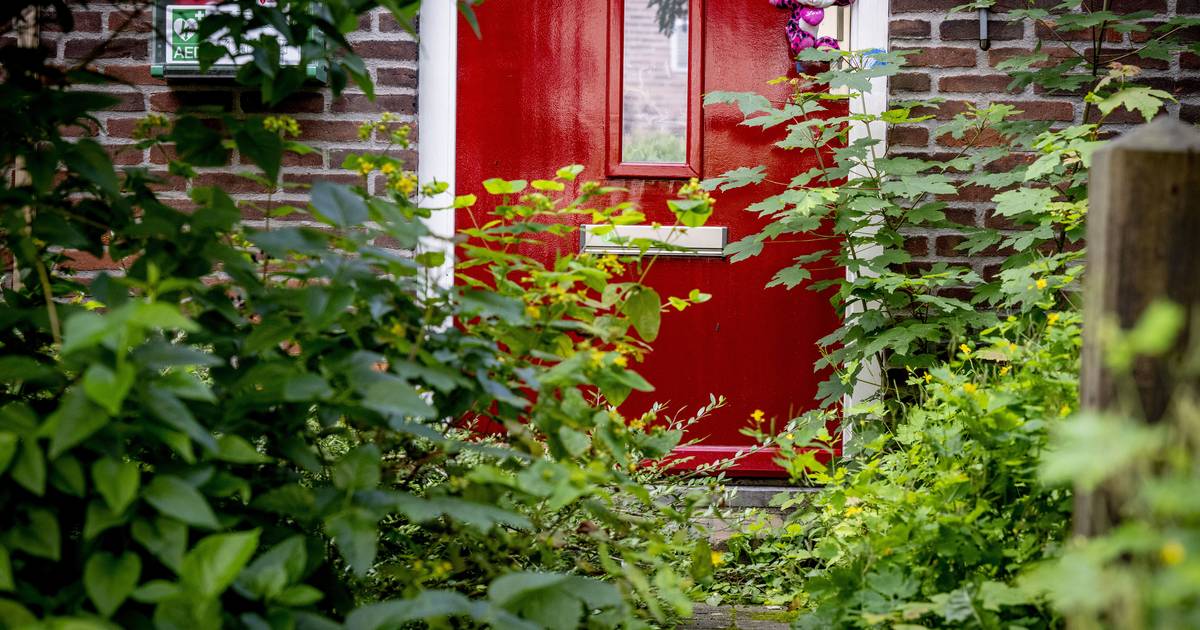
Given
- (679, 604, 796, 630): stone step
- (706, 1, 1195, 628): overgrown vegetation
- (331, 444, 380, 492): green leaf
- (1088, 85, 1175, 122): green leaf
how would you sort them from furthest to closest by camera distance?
1. (1088, 85, 1175, 122): green leaf
2. (679, 604, 796, 630): stone step
3. (706, 1, 1195, 628): overgrown vegetation
4. (331, 444, 380, 492): green leaf

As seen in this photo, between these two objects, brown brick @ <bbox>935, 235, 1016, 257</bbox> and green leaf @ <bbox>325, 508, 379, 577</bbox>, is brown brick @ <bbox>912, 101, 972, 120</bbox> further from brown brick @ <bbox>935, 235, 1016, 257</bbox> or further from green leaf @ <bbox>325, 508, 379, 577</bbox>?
green leaf @ <bbox>325, 508, 379, 577</bbox>

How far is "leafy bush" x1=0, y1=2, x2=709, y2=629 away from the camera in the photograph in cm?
111

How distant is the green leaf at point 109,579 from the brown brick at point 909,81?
270cm

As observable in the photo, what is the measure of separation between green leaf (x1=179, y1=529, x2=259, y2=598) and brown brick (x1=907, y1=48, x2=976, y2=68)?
2.69 meters

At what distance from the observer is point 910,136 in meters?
3.15

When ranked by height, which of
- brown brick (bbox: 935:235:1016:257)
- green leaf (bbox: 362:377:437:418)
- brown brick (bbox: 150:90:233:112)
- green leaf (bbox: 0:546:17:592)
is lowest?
green leaf (bbox: 0:546:17:592)

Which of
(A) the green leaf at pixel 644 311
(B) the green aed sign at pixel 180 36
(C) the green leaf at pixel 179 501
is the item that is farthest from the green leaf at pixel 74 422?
(B) the green aed sign at pixel 180 36

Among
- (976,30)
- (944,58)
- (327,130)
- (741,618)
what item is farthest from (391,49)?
(741,618)

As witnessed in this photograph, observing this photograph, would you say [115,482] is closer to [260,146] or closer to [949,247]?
[260,146]

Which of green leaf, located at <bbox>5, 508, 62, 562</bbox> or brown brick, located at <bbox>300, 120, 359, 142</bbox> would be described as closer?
green leaf, located at <bbox>5, 508, 62, 562</bbox>

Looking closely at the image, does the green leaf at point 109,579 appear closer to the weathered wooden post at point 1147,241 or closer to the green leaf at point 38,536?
the green leaf at point 38,536

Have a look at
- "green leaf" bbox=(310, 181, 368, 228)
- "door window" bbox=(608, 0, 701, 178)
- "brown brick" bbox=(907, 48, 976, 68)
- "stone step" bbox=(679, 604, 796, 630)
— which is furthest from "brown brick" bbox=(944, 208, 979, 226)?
"green leaf" bbox=(310, 181, 368, 228)

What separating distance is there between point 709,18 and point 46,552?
2.62m

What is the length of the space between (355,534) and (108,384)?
1.19ft
